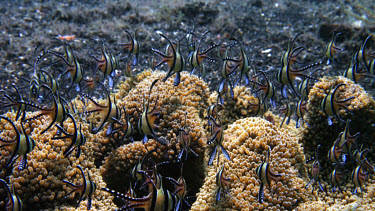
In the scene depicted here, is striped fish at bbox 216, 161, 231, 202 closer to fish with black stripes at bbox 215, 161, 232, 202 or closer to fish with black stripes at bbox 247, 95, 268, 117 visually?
fish with black stripes at bbox 215, 161, 232, 202

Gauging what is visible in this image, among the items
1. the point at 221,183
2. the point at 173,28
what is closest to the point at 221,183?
the point at 221,183

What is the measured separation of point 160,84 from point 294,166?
2.35 metres

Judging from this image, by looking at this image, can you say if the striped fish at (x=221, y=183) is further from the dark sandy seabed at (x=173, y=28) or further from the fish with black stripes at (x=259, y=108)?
the dark sandy seabed at (x=173, y=28)

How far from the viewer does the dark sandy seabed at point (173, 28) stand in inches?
258

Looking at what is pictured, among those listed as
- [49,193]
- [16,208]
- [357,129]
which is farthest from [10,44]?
[357,129]

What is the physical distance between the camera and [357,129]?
4.11 meters

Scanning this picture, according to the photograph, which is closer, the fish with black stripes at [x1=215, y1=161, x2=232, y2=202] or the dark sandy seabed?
the fish with black stripes at [x1=215, y1=161, x2=232, y2=202]

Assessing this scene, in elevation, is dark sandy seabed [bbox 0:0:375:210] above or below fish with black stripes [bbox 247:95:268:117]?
above

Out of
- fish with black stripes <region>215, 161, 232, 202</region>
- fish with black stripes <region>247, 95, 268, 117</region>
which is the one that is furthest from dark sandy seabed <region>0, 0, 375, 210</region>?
fish with black stripes <region>215, 161, 232, 202</region>

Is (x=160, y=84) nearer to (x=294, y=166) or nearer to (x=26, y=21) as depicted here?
(x=294, y=166)

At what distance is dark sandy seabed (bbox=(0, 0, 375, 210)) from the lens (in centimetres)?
655

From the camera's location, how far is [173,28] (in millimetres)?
8391

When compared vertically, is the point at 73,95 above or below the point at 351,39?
below

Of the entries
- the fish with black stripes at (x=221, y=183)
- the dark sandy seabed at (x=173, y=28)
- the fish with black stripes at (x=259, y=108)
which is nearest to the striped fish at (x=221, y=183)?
the fish with black stripes at (x=221, y=183)
